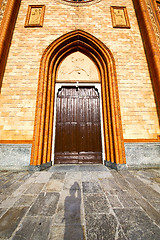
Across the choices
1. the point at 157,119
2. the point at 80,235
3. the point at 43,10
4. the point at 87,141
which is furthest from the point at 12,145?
the point at 43,10

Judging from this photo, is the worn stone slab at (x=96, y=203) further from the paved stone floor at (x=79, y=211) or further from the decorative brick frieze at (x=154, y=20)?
the decorative brick frieze at (x=154, y=20)

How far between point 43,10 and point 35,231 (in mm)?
8456

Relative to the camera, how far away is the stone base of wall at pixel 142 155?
11.6 ft

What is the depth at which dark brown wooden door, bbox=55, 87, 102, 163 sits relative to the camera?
434cm

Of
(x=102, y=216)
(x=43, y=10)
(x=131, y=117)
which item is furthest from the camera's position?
(x=43, y=10)

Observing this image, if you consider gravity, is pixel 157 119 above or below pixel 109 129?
above

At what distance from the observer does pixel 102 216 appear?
4.50ft

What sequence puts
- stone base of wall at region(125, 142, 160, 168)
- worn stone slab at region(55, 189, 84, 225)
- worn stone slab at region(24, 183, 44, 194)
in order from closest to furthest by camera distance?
1. worn stone slab at region(55, 189, 84, 225)
2. worn stone slab at region(24, 183, 44, 194)
3. stone base of wall at region(125, 142, 160, 168)

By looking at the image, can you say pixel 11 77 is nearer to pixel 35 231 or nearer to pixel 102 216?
pixel 35 231

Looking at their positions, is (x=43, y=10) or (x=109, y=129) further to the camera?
(x=43, y=10)

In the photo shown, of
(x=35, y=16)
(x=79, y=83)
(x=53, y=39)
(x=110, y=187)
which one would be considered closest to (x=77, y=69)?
(x=79, y=83)

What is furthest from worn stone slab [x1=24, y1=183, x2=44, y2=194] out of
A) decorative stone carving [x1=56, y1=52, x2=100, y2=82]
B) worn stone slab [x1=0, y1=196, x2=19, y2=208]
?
decorative stone carving [x1=56, y1=52, x2=100, y2=82]

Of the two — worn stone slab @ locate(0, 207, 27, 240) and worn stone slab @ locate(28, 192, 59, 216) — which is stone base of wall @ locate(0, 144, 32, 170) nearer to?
worn stone slab @ locate(28, 192, 59, 216)

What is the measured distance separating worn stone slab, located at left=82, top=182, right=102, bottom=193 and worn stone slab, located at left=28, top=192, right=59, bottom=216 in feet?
1.93
